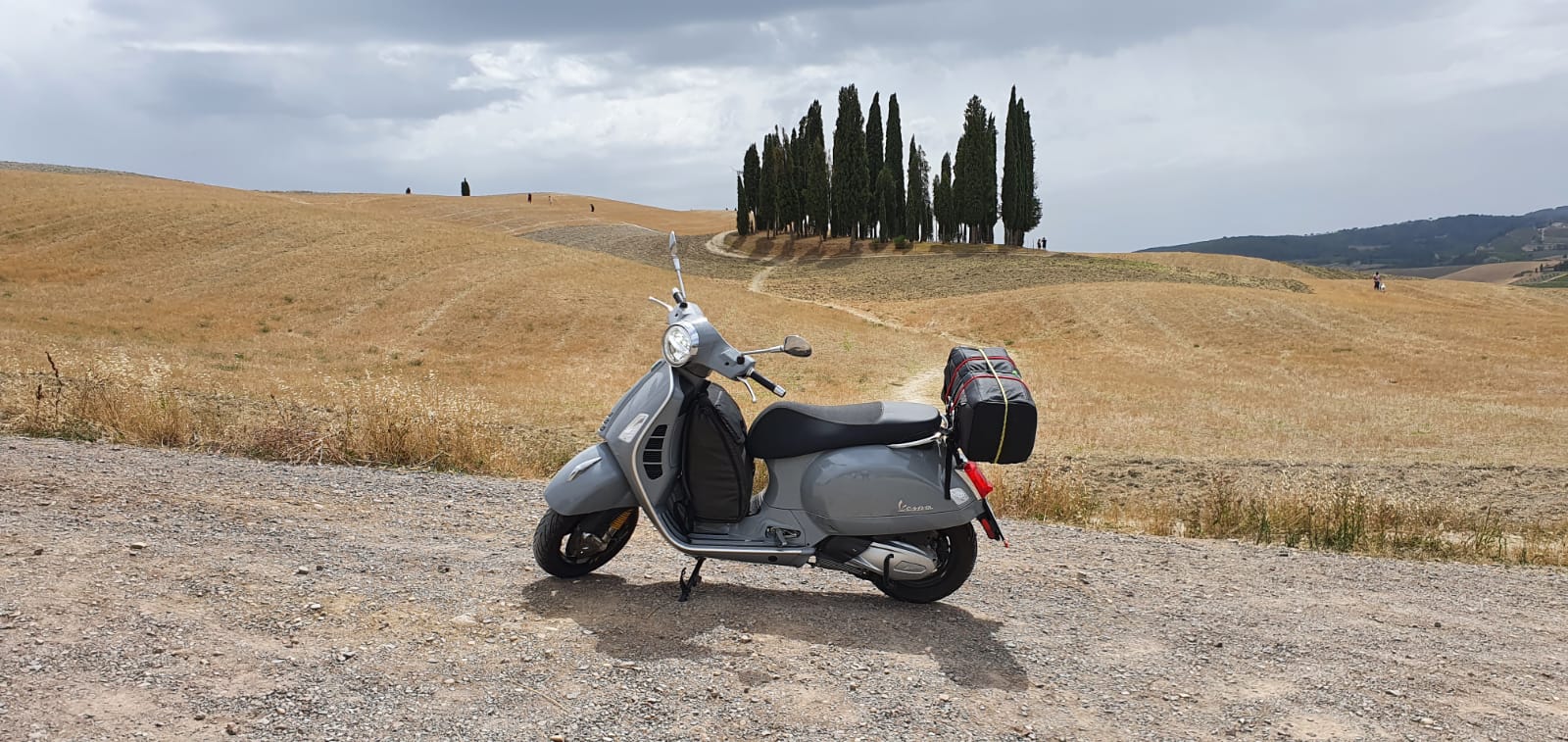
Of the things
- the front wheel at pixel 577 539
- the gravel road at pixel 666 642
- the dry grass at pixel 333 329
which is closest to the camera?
the gravel road at pixel 666 642

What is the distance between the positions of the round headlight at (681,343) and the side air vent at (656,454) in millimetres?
471

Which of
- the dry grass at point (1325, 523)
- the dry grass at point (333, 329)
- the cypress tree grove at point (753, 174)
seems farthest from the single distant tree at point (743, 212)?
the dry grass at point (1325, 523)

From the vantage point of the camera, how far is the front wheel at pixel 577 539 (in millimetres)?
6062

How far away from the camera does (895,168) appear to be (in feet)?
263

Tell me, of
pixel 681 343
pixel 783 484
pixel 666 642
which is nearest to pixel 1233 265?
pixel 783 484

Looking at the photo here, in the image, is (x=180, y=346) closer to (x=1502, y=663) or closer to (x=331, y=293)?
(x=331, y=293)

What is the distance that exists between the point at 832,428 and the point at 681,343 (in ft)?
3.33

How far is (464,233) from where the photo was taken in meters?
56.3

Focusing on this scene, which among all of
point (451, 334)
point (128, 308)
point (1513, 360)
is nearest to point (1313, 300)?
point (1513, 360)

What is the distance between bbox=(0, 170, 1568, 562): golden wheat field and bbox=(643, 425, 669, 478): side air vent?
16.2ft

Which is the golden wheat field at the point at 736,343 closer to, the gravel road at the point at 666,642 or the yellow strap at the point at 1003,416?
the gravel road at the point at 666,642

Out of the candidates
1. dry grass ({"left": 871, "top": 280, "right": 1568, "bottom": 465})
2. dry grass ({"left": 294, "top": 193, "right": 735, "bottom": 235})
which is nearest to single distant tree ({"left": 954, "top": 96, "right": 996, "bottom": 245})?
dry grass ({"left": 871, "top": 280, "right": 1568, "bottom": 465})

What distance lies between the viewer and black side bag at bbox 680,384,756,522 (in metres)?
5.92

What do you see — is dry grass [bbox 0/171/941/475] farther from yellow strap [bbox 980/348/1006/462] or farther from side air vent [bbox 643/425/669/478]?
yellow strap [bbox 980/348/1006/462]
